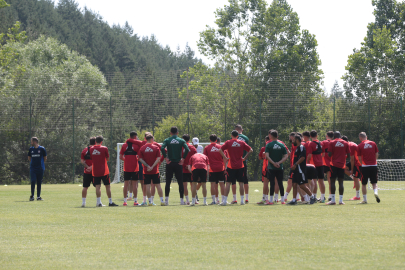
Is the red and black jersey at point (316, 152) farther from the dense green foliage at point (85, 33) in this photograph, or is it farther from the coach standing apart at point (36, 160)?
the dense green foliage at point (85, 33)

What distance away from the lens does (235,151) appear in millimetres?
13133

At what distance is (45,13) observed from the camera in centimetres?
8512

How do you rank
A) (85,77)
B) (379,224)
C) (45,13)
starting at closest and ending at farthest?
(379,224), (85,77), (45,13)

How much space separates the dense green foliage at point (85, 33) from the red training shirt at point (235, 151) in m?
58.9

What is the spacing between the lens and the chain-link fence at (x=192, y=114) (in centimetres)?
3019

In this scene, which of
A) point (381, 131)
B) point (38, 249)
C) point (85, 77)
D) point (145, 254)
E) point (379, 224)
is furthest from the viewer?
point (85, 77)

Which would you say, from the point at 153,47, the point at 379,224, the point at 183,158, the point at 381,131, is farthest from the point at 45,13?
the point at 379,224

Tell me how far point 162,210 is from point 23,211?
3.43m

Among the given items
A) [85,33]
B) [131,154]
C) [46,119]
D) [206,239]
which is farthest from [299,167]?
[85,33]

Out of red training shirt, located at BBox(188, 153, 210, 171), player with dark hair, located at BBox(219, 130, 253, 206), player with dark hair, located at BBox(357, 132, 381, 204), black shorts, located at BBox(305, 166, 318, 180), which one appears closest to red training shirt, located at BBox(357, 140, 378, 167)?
player with dark hair, located at BBox(357, 132, 381, 204)

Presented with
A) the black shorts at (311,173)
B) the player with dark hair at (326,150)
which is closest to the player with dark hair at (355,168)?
the player with dark hair at (326,150)

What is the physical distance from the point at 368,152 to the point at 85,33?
82.0 meters

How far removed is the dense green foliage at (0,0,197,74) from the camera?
254 ft

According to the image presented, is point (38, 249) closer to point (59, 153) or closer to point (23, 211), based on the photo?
point (23, 211)
